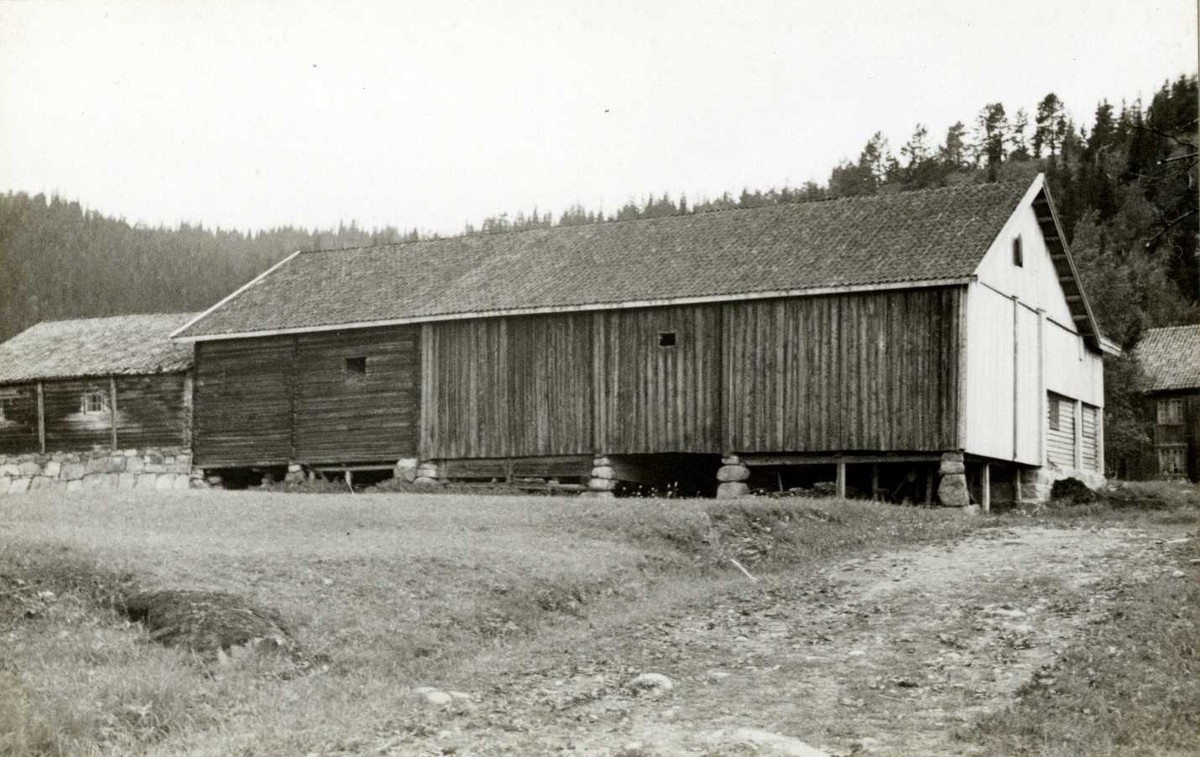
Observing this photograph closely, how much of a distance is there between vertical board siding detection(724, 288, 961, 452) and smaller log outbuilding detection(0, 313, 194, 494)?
16.0 m

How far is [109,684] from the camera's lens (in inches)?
440

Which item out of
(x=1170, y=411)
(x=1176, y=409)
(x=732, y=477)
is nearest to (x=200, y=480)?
(x=732, y=477)

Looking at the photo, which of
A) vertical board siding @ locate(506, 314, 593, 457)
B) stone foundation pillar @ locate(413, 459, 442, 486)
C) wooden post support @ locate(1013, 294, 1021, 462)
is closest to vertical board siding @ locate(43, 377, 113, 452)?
stone foundation pillar @ locate(413, 459, 442, 486)

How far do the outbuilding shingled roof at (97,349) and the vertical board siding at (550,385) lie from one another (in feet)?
34.5

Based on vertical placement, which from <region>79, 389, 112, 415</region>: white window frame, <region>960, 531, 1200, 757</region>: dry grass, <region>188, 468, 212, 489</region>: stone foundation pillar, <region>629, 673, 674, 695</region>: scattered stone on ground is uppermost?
<region>79, 389, 112, 415</region>: white window frame

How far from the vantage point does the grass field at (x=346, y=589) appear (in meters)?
10.7

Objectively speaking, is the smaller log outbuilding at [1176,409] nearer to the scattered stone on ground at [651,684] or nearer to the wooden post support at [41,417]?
the wooden post support at [41,417]

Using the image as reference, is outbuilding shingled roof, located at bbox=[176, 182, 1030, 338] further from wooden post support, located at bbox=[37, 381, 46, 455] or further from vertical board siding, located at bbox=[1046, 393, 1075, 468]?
vertical board siding, located at bbox=[1046, 393, 1075, 468]

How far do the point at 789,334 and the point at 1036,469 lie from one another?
8.01 meters

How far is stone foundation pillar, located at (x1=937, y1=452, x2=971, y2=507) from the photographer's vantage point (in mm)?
26406

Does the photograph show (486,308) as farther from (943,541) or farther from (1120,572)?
(1120,572)

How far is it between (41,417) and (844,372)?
24067 mm

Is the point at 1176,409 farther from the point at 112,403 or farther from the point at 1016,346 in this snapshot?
the point at 112,403

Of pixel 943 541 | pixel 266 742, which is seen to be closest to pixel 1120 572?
pixel 943 541
